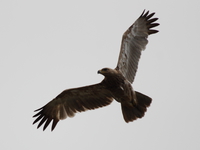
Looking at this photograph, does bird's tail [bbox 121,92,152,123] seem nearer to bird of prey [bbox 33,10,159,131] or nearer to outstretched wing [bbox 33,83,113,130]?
bird of prey [bbox 33,10,159,131]

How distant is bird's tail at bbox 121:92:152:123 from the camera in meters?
11.5

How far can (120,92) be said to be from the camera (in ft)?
36.3

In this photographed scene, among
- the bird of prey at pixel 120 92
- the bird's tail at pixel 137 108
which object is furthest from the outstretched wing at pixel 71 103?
the bird's tail at pixel 137 108

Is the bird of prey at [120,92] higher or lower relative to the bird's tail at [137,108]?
higher

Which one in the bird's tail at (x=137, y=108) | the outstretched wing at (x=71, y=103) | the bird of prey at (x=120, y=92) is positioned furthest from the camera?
the outstretched wing at (x=71, y=103)

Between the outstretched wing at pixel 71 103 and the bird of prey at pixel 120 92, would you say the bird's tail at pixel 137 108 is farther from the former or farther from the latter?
the outstretched wing at pixel 71 103

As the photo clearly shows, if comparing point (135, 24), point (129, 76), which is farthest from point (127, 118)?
point (135, 24)

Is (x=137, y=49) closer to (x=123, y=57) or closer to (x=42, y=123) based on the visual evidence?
(x=123, y=57)

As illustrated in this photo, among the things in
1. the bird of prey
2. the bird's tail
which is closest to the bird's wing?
the bird of prey

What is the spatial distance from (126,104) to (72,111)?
1.87 m

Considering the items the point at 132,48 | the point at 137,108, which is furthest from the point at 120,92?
the point at 132,48

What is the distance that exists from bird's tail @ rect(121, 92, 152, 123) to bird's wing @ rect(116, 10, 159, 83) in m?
0.70

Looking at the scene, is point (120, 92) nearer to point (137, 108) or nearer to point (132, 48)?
point (137, 108)

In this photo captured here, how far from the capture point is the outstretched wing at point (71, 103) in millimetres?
12148
